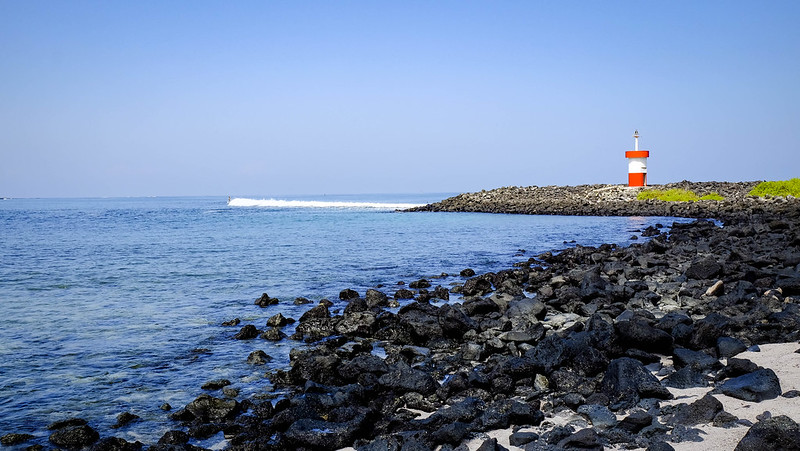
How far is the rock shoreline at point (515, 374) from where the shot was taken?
19.6 feet

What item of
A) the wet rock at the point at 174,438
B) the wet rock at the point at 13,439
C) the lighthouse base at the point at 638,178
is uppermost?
the lighthouse base at the point at 638,178

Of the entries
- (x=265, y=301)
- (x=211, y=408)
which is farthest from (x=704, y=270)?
→ (x=211, y=408)

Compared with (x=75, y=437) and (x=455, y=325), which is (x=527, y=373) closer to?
(x=455, y=325)

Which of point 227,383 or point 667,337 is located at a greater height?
point 667,337

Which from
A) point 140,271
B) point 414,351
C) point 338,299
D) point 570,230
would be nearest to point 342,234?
point 570,230

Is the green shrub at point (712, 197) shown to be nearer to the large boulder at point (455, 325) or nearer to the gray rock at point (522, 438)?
the large boulder at point (455, 325)

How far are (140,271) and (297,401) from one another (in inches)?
687

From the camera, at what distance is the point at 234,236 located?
3962cm

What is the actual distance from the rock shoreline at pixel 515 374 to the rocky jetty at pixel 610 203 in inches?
1200

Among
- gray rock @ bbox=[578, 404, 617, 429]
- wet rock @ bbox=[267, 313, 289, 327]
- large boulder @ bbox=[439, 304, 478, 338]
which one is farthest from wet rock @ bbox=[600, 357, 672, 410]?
wet rock @ bbox=[267, 313, 289, 327]

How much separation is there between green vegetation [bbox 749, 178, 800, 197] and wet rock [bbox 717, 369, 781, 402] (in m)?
51.0

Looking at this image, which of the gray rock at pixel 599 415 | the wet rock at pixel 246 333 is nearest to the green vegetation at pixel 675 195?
the wet rock at pixel 246 333

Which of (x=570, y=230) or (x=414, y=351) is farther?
(x=570, y=230)

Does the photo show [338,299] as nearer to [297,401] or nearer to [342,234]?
[297,401]
